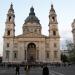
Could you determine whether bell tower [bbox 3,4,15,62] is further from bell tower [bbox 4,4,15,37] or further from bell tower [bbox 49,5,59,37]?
bell tower [bbox 49,5,59,37]

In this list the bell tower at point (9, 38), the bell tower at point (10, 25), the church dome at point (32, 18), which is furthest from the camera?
the church dome at point (32, 18)

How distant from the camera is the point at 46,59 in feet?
272

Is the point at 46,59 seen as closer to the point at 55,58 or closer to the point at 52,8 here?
the point at 55,58

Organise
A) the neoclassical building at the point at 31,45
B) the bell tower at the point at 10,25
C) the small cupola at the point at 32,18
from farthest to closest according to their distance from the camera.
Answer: the small cupola at the point at 32,18, the bell tower at the point at 10,25, the neoclassical building at the point at 31,45

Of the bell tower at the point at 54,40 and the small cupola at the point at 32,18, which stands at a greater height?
the small cupola at the point at 32,18

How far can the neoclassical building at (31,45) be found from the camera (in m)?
82.8

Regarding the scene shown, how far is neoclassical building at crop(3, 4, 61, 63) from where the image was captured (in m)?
82.8

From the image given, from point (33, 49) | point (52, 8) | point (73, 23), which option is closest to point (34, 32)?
point (33, 49)

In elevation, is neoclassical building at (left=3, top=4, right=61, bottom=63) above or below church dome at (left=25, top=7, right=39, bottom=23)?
below

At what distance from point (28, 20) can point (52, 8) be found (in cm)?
1198

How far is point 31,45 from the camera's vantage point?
285 ft

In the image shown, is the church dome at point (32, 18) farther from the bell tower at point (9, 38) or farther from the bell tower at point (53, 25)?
the bell tower at point (9, 38)

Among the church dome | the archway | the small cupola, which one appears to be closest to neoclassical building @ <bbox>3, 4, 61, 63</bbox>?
the archway

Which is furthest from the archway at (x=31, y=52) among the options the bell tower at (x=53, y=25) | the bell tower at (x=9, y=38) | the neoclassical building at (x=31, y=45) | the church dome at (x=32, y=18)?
the church dome at (x=32, y=18)
